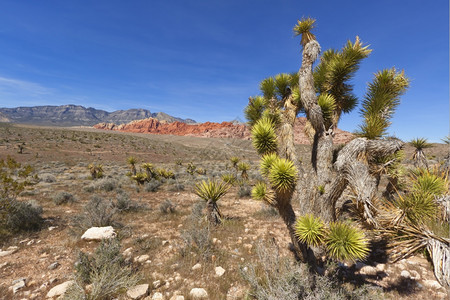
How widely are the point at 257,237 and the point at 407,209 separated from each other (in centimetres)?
438

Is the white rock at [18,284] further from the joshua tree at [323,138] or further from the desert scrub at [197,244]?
the joshua tree at [323,138]

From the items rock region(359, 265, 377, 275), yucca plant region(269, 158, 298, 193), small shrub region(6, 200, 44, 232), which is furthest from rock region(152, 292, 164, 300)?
small shrub region(6, 200, 44, 232)

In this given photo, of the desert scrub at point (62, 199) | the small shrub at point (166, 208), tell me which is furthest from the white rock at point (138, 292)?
the desert scrub at point (62, 199)

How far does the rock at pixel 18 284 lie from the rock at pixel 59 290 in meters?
0.71

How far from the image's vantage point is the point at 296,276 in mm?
3283

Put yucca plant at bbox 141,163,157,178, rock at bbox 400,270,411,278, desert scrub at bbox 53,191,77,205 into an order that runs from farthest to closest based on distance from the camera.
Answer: yucca plant at bbox 141,163,157,178 < desert scrub at bbox 53,191,77,205 < rock at bbox 400,270,411,278

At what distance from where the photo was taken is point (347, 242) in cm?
296

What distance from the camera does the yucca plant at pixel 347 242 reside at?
2887mm

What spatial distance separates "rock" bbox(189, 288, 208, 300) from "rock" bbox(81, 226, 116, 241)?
351 cm

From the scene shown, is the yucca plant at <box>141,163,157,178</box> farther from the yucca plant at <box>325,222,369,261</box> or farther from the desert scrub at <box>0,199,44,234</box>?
the yucca plant at <box>325,222,369,261</box>

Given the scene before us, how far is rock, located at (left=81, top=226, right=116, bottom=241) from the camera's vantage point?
5.96 m

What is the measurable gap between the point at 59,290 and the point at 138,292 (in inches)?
64.7

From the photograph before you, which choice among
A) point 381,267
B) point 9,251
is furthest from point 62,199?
point 381,267

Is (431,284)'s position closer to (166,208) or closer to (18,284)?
(166,208)
